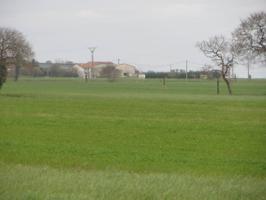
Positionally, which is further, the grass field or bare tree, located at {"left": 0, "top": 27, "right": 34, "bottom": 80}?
bare tree, located at {"left": 0, "top": 27, "right": 34, "bottom": 80}

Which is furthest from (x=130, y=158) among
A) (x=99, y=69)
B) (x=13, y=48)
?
(x=99, y=69)

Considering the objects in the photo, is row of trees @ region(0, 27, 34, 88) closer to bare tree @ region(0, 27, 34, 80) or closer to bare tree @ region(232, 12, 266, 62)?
bare tree @ region(0, 27, 34, 80)

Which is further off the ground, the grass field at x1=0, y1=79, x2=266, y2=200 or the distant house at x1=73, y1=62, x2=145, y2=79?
the distant house at x1=73, y1=62, x2=145, y2=79

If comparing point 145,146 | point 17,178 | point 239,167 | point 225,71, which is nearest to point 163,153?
point 145,146

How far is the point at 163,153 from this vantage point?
14.3 m

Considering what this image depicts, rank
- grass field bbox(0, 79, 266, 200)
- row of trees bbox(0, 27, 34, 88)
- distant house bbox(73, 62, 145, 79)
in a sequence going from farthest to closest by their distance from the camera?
distant house bbox(73, 62, 145, 79) < row of trees bbox(0, 27, 34, 88) < grass field bbox(0, 79, 266, 200)

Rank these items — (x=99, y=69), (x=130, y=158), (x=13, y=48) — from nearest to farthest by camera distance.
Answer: (x=130, y=158) → (x=13, y=48) → (x=99, y=69)

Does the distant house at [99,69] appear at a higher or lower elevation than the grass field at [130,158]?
higher

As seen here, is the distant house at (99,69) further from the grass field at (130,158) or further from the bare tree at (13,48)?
the grass field at (130,158)

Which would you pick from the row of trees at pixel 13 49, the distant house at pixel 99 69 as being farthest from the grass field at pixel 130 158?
the distant house at pixel 99 69

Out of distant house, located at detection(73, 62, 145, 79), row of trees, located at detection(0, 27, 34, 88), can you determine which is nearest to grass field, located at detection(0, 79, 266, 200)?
row of trees, located at detection(0, 27, 34, 88)

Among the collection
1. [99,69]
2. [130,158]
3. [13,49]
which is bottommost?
[130,158]

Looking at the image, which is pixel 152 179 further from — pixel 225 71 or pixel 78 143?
pixel 225 71

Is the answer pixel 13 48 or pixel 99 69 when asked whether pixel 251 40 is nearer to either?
pixel 13 48
